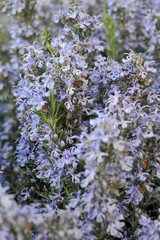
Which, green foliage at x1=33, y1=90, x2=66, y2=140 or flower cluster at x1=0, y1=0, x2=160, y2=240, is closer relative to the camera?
flower cluster at x1=0, y1=0, x2=160, y2=240

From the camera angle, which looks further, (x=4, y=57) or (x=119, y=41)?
(x=4, y=57)

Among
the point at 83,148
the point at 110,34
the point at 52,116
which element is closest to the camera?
the point at 83,148

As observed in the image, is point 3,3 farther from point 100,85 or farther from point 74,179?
point 74,179

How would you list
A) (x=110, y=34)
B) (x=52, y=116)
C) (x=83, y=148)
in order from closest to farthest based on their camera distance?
(x=83, y=148) < (x=52, y=116) < (x=110, y=34)

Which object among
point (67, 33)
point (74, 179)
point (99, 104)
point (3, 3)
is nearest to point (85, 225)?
point (74, 179)

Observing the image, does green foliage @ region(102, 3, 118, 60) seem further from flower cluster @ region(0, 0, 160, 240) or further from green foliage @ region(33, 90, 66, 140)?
green foliage @ region(33, 90, 66, 140)

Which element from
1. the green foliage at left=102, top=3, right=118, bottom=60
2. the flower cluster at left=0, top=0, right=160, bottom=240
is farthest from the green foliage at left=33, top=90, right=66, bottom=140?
the green foliage at left=102, top=3, right=118, bottom=60

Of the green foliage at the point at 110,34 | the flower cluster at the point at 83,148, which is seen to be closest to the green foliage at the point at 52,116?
the flower cluster at the point at 83,148

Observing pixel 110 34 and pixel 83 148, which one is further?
A: pixel 110 34

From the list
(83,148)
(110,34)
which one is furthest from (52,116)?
(110,34)

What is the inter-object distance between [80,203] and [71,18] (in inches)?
31.4

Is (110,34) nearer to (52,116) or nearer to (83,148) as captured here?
(52,116)

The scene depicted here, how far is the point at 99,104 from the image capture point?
3.62ft

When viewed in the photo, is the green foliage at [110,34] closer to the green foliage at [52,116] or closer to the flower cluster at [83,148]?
the flower cluster at [83,148]
